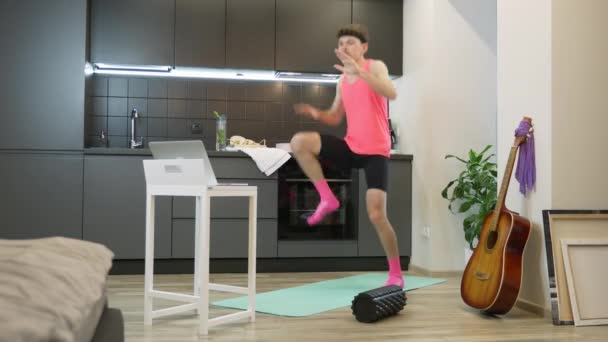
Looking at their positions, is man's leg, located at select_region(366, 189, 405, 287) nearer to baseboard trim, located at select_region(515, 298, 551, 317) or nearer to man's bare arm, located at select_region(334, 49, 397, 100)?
man's bare arm, located at select_region(334, 49, 397, 100)

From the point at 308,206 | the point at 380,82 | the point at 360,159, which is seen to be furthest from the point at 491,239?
the point at 308,206

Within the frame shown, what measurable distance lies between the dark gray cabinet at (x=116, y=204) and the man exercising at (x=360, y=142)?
1.35m

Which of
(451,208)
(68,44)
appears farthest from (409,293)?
(68,44)

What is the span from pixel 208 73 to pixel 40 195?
167cm

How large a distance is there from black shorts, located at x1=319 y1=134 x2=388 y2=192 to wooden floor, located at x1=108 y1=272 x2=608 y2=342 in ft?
2.68

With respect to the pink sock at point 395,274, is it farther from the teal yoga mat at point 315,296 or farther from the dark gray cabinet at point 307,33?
the dark gray cabinet at point 307,33

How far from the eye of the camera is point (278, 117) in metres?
5.43

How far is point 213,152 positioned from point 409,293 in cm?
180

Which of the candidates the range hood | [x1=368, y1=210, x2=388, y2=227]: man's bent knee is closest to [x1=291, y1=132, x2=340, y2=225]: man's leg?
[x1=368, y1=210, x2=388, y2=227]: man's bent knee

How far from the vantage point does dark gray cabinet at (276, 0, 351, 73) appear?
16.8 ft

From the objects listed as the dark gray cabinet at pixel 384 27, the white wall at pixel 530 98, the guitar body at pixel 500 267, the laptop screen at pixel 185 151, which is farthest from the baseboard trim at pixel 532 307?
the dark gray cabinet at pixel 384 27

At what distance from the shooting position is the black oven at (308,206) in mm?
4859

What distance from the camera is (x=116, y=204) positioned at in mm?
4574

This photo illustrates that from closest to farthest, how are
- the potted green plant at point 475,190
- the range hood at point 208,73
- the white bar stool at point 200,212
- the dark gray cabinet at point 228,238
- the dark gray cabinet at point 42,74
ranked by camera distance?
the white bar stool at point 200,212 → the potted green plant at point 475,190 → the dark gray cabinet at point 42,74 → the dark gray cabinet at point 228,238 → the range hood at point 208,73
